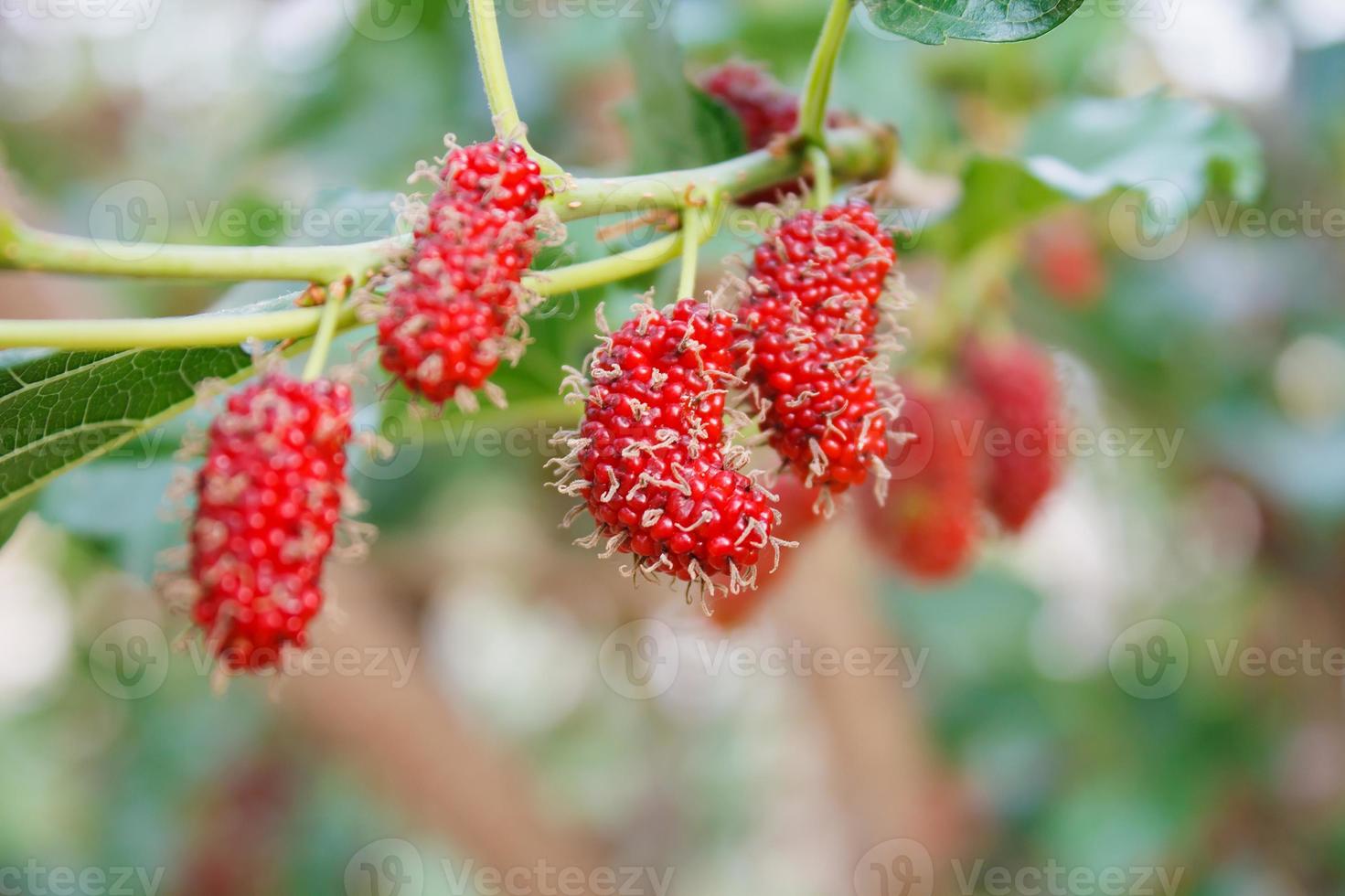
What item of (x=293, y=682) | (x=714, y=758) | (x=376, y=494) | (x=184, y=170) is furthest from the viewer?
(x=714, y=758)

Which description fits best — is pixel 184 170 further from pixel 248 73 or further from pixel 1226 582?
pixel 1226 582

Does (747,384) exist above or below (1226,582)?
above

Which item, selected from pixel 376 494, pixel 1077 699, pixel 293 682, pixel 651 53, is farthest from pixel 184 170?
pixel 1077 699

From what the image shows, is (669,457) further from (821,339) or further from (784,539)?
(784,539)
